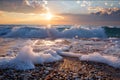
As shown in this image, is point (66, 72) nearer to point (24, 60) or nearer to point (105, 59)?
point (24, 60)

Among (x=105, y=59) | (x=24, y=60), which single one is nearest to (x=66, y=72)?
(x=24, y=60)

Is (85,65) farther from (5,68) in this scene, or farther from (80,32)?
(80,32)

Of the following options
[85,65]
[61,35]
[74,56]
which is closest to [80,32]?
[61,35]

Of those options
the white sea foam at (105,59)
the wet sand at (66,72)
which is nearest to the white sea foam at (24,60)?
→ the wet sand at (66,72)

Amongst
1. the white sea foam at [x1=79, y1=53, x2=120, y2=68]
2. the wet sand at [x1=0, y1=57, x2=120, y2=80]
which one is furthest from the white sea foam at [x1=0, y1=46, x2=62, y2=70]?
the white sea foam at [x1=79, y1=53, x2=120, y2=68]

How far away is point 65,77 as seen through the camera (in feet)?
25.7

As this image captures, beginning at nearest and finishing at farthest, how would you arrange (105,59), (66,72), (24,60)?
1. (66,72)
2. (24,60)
3. (105,59)

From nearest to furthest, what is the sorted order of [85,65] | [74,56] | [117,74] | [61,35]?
[117,74], [85,65], [74,56], [61,35]

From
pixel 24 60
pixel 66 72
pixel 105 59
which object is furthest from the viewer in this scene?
pixel 105 59

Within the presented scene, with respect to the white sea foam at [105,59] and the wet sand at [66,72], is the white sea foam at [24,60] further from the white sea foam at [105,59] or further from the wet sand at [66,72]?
the white sea foam at [105,59]

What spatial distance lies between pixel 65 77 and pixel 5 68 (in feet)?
8.48

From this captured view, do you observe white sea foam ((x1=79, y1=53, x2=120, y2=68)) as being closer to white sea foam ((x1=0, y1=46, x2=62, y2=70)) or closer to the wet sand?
the wet sand

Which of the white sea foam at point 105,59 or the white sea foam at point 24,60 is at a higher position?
the white sea foam at point 24,60

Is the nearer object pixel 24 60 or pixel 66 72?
pixel 66 72
